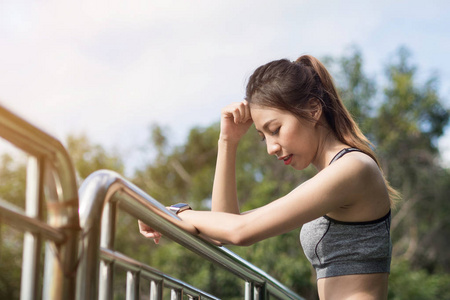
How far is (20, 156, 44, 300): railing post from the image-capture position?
3.14 ft

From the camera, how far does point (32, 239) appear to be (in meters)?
0.96

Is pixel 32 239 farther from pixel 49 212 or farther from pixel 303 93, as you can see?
pixel 303 93

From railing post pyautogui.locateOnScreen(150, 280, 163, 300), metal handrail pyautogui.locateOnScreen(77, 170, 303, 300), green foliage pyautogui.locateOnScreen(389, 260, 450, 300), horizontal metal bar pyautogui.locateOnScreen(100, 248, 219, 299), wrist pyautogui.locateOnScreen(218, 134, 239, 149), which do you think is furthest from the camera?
green foliage pyautogui.locateOnScreen(389, 260, 450, 300)

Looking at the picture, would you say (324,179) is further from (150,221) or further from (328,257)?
(150,221)

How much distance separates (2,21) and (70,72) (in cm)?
531

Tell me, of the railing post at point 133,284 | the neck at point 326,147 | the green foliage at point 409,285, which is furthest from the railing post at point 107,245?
the green foliage at point 409,285

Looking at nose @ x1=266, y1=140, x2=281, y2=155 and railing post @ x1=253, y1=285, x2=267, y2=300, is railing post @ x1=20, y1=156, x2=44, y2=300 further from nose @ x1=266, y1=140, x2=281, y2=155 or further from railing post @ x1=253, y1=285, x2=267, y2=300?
railing post @ x1=253, y1=285, x2=267, y2=300

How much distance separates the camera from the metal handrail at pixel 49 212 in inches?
36.8

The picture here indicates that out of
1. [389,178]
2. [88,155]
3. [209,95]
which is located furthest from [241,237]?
[209,95]

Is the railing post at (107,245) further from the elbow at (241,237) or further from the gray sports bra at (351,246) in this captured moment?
the gray sports bra at (351,246)

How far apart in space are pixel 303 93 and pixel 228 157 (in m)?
0.42

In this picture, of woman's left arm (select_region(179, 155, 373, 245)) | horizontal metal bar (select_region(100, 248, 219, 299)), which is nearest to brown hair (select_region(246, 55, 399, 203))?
woman's left arm (select_region(179, 155, 373, 245))

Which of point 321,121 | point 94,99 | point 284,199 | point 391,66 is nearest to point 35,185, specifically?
point 284,199

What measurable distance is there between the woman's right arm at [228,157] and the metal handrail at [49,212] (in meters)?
1.18
